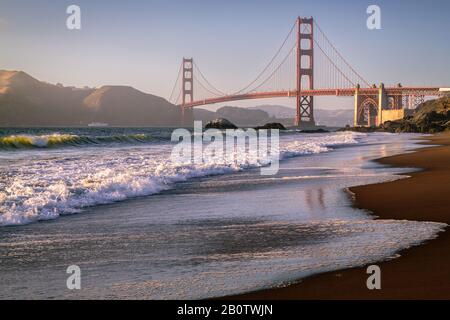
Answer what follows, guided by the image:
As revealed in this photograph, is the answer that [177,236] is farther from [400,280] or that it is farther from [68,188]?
[68,188]

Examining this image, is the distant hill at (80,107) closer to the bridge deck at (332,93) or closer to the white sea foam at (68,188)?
the bridge deck at (332,93)

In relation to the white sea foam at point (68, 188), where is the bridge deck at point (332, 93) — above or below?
above

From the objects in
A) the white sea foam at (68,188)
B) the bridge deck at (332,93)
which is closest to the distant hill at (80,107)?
the bridge deck at (332,93)

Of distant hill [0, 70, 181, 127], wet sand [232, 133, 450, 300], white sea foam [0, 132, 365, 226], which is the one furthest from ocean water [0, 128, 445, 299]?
distant hill [0, 70, 181, 127]

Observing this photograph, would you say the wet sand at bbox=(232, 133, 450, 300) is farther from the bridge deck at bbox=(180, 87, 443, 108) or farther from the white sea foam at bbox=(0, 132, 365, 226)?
the bridge deck at bbox=(180, 87, 443, 108)

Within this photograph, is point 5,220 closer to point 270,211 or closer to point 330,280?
point 270,211

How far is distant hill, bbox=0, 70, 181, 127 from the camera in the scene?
118750 mm

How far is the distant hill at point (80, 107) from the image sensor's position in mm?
118750

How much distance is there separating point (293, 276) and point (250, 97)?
206 feet

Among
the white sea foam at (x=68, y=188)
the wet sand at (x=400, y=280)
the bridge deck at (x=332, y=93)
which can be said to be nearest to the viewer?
the wet sand at (x=400, y=280)

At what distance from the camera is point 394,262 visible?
4094 mm

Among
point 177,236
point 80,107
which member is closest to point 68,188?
point 177,236

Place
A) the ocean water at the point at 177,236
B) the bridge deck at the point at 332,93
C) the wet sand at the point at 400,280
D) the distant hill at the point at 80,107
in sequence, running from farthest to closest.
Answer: the distant hill at the point at 80,107 → the bridge deck at the point at 332,93 → the ocean water at the point at 177,236 → the wet sand at the point at 400,280
